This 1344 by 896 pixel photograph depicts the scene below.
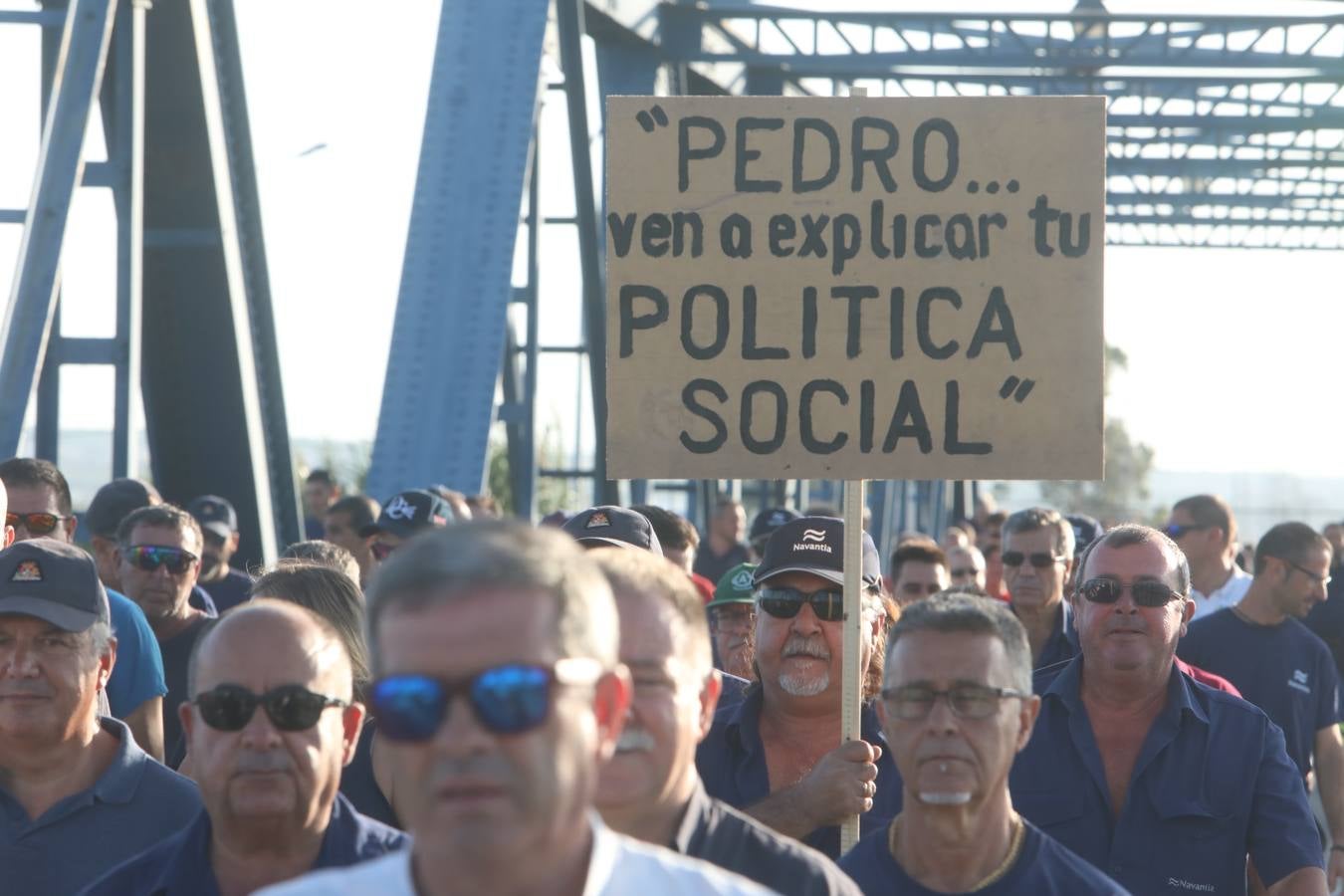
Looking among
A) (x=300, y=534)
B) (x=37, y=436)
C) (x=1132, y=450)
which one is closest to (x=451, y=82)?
(x=300, y=534)

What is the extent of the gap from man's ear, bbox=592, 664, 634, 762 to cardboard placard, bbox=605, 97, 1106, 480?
2.30m

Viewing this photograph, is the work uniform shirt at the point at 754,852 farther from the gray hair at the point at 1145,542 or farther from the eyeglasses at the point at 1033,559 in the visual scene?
the eyeglasses at the point at 1033,559

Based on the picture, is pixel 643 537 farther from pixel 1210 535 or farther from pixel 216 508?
pixel 1210 535

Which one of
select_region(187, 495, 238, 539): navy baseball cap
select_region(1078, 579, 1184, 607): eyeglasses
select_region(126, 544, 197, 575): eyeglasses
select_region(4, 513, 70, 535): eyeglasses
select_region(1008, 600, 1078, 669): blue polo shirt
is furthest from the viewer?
select_region(187, 495, 238, 539): navy baseball cap

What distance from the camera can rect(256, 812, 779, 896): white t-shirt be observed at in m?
2.40

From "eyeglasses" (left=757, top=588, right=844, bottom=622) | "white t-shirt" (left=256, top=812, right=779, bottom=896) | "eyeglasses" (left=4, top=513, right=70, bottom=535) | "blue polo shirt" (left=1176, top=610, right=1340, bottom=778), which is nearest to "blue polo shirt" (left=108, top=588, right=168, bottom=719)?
"eyeglasses" (left=4, top=513, right=70, bottom=535)

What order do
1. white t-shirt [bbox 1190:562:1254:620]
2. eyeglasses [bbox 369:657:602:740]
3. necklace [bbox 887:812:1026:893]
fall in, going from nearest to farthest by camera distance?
1. eyeglasses [bbox 369:657:602:740]
2. necklace [bbox 887:812:1026:893]
3. white t-shirt [bbox 1190:562:1254:620]

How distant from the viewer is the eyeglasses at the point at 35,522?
21.8ft

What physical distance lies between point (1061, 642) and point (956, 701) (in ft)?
13.2

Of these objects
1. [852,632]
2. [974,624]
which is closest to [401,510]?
[852,632]

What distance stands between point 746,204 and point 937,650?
1.49 metres

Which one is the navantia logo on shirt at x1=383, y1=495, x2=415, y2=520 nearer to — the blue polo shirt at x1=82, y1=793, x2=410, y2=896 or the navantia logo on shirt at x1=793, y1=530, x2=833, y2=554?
the navantia logo on shirt at x1=793, y1=530, x2=833, y2=554

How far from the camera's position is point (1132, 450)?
328 ft

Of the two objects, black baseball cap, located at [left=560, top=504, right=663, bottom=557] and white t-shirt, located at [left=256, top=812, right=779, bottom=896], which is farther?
black baseball cap, located at [left=560, top=504, right=663, bottom=557]
